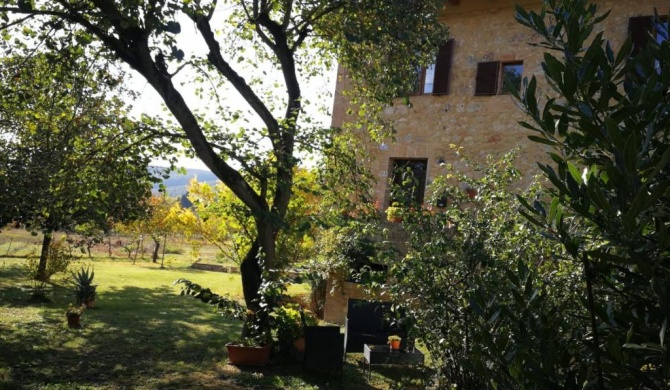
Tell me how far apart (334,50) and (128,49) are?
3.29 m

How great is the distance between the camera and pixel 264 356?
7.13 meters

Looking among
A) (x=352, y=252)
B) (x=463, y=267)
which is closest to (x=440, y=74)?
(x=352, y=252)

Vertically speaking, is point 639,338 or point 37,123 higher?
point 37,123

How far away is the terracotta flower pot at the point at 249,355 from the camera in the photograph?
23.2 ft

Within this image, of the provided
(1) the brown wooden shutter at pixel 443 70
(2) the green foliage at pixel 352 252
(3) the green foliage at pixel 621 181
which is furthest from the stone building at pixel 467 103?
(3) the green foliage at pixel 621 181

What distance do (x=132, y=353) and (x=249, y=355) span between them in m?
2.03

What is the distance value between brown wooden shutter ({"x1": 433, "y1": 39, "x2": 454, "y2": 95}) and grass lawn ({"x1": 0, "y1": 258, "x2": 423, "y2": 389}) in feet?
20.9

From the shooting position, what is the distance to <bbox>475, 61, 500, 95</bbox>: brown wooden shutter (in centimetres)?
1123

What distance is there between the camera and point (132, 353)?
7879 millimetres

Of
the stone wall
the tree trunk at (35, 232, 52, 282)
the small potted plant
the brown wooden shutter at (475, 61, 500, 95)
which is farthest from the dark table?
the tree trunk at (35, 232, 52, 282)

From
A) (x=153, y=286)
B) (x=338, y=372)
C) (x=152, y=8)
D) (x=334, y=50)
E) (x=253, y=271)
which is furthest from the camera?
(x=153, y=286)

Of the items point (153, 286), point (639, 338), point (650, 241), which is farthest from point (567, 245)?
point (153, 286)

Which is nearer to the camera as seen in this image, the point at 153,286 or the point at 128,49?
the point at 128,49

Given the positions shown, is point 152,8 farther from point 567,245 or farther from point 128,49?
point 567,245
